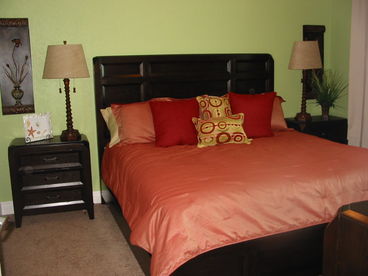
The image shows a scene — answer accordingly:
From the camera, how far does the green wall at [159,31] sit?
3.65 meters

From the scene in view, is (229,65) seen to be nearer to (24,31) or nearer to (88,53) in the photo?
(88,53)

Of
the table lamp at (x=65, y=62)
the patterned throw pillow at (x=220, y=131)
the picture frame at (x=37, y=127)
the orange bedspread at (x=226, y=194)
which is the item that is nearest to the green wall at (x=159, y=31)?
the picture frame at (x=37, y=127)

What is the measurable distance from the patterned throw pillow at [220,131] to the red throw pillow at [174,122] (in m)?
0.09

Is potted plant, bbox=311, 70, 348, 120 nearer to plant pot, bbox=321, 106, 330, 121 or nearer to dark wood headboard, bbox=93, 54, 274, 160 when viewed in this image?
plant pot, bbox=321, 106, 330, 121

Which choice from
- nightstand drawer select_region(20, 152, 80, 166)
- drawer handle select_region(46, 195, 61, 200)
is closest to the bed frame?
nightstand drawer select_region(20, 152, 80, 166)

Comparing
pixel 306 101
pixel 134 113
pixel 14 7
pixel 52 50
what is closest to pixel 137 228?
pixel 134 113

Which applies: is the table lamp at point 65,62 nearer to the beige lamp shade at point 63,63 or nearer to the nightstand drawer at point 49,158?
the beige lamp shade at point 63,63

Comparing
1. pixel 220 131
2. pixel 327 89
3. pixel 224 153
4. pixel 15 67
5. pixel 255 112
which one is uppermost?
pixel 15 67

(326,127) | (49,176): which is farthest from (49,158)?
(326,127)

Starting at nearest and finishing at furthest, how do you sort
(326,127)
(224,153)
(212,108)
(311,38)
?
(224,153) < (212,108) < (326,127) < (311,38)

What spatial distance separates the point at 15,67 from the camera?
11.7 feet

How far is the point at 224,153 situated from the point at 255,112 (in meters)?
0.80

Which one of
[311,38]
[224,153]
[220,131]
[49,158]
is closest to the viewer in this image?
[224,153]

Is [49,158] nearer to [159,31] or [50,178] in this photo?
[50,178]
